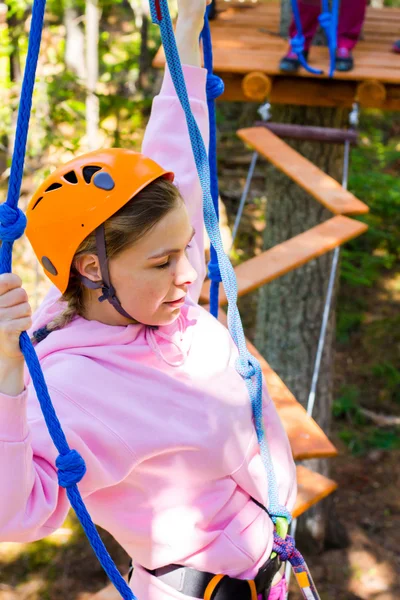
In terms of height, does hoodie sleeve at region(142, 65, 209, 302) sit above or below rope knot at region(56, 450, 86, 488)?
above

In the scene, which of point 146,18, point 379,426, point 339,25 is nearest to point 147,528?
point 339,25

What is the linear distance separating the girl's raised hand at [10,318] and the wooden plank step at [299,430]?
42.6 inches

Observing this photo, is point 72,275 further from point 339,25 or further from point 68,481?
point 339,25

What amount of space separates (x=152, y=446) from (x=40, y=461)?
6.7 inches

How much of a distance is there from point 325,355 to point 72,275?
3.16 meters

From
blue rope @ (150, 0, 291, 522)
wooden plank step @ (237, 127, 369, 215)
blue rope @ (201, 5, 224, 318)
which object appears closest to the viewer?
blue rope @ (150, 0, 291, 522)

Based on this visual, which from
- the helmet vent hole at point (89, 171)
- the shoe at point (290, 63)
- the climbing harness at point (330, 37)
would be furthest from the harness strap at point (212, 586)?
the shoe at point (290, 63)

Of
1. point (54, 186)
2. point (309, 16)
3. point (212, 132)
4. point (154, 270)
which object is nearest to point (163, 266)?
point (154, 270)

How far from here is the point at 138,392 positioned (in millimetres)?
1116

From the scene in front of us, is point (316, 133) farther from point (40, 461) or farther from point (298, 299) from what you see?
point (40, 461)

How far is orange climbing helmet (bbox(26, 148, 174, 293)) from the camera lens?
1088 mm

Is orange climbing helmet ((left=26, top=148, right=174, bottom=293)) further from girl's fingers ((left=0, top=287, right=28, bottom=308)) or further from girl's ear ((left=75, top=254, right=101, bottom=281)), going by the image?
girl's fingers ((left=0, top=287, right=28, bottom=308))

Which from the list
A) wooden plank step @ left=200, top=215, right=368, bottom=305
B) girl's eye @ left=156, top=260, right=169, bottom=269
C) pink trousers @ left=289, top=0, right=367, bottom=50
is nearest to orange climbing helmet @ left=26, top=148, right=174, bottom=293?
girl's eye @ left=156, top=260, right=169, bottom=269

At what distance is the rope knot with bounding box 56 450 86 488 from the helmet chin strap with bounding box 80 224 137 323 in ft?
0.89
